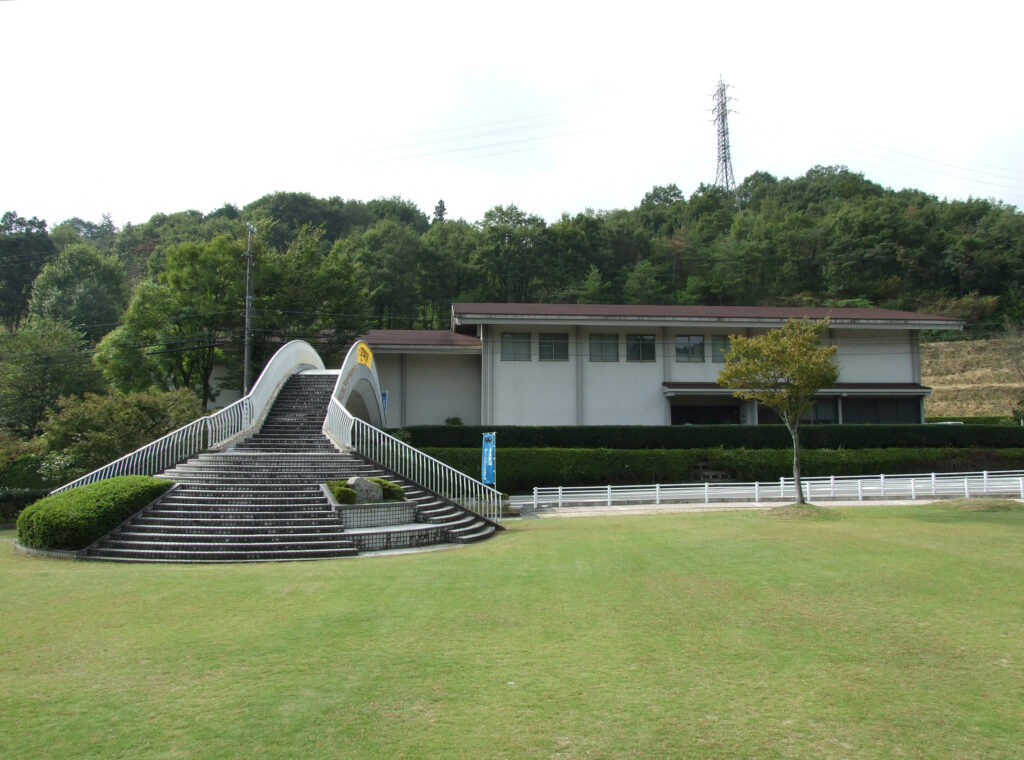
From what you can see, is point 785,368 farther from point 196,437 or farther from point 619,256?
point 619,256

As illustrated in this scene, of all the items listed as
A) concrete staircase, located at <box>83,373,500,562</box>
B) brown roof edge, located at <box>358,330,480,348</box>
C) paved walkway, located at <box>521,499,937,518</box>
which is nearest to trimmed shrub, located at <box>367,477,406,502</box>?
concrete staircase, located at <box>83,373,500,562</box>

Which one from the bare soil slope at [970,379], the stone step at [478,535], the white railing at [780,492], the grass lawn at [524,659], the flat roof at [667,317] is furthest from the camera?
the bare soil slope at [970,379]

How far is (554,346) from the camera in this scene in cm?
3319

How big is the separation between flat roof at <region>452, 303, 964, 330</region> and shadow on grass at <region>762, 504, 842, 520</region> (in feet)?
51.2

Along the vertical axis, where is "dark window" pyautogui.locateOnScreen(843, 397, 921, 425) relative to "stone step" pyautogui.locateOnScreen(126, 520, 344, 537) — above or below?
above

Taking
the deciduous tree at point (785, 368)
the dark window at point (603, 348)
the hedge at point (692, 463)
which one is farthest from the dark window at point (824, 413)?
the deciduous tree at point (785, 368)

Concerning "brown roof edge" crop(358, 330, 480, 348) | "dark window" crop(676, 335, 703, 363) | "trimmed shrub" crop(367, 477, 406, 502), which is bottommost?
"trimmed shrub" crop(367, 477, 406, 502)

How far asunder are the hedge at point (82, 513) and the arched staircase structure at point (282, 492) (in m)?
0.22

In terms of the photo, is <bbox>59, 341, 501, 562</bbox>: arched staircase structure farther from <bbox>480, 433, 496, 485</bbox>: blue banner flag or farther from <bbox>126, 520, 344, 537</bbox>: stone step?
<bbox>480, 433, 496, 485</bbox>: blue banner flag

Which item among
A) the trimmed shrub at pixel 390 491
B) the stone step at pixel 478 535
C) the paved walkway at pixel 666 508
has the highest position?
the trimmed shrub at pixel 390 491

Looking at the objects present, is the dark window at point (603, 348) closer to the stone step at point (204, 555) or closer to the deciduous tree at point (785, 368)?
the deciduous tree at point (785, 368)

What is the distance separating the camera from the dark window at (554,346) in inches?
1304

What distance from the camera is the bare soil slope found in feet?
155

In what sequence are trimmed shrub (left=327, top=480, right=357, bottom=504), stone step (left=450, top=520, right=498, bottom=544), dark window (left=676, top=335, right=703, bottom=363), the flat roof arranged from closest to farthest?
trimmed shrub (left=327, top=480, right=357, bottom=504) < stone step (left=450, top=520, right=498, bottom=544) < the flat roof < dark window (left=676, top=335, right=703, bottom=363)
